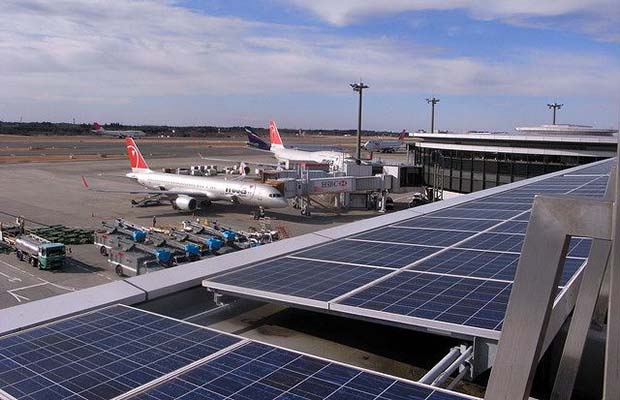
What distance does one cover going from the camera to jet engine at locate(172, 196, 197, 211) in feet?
167

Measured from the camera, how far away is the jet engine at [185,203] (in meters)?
50.8

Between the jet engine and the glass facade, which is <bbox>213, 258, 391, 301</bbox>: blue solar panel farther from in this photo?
the glass facade

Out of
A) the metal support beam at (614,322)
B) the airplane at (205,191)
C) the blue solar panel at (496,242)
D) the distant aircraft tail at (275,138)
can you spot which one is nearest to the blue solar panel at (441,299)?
the blue solar panel at (496,242)

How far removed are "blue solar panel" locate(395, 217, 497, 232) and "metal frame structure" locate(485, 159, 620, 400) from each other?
13.6m

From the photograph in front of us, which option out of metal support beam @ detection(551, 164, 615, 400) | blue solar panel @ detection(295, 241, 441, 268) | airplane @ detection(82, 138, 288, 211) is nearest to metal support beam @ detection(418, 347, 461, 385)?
metal support beam @ detection(551, 164, 615, 400)

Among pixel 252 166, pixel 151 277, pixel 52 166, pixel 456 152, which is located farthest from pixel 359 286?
pixel 52 166

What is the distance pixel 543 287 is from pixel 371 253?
34.3 feet

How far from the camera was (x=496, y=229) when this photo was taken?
1842 cm

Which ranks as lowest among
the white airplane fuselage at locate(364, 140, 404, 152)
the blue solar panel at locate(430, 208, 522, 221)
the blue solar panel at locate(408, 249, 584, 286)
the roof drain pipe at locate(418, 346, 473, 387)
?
the roof drain pipe at locate(418, 346, 473, 387)

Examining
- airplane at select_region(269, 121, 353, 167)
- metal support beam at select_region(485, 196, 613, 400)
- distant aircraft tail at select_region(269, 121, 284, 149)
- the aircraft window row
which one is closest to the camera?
metal support beam at select_region(485, 196, 613, 400)

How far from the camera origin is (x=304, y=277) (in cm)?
1315

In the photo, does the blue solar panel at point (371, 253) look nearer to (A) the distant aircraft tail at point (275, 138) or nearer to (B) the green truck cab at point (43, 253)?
(B) the green truck cab at point (43, 253)

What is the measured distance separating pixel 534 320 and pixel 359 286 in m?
7.00

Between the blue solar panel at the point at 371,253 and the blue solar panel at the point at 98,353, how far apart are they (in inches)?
236
